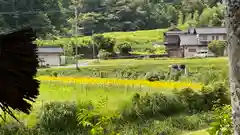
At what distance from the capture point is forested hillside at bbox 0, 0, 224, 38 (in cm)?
2786

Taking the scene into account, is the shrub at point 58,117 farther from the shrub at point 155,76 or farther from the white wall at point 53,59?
the white wall at point 53,59

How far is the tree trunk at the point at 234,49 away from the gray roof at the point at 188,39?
28.5 m

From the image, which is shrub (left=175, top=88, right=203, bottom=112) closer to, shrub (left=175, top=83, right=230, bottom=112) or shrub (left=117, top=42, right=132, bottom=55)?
shrub (left=175, top=83, right=230, bottom=112)

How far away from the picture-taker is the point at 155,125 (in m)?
10.0

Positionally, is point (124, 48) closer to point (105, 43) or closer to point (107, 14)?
point (105, 43)

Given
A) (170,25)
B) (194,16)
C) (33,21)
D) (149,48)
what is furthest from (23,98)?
(170,25)

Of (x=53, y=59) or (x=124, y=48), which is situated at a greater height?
(x=124, y=48)

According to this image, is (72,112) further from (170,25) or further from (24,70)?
(170,25)

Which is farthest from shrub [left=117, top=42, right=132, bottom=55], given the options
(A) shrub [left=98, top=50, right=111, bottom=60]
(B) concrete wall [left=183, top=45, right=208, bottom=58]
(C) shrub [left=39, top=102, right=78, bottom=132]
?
(C) shrub [left=39, top=102, right=78, bottom=132]

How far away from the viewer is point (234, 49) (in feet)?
3.39

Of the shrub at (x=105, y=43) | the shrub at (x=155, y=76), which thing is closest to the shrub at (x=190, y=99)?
the shrub at (x=155, y=76)

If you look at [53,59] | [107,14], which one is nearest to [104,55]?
[53,59]

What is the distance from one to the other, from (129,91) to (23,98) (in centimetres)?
892

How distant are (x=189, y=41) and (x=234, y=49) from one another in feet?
95.3
